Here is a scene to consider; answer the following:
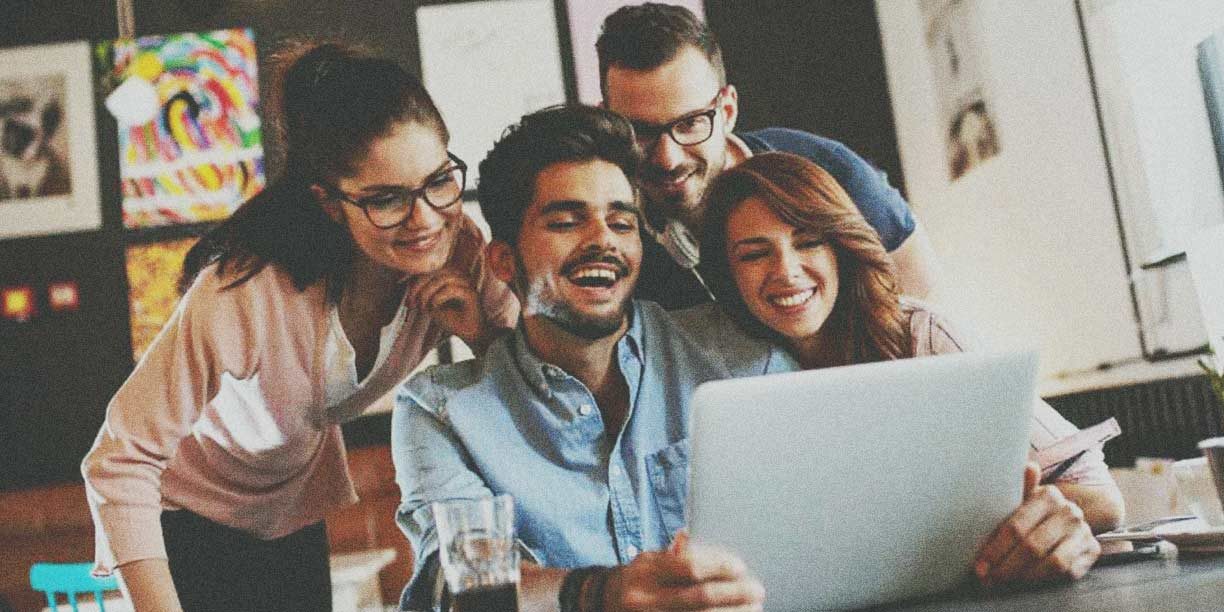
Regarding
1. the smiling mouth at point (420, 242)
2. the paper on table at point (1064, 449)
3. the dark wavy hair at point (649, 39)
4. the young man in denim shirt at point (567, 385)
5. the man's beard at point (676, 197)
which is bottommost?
the paper on table at point (1064, 449)

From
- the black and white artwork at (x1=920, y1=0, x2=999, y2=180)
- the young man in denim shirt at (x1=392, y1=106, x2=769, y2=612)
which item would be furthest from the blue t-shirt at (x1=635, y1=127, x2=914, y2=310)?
the black and white artwork at (x1=920, y1=0, x2=999, y2=180)

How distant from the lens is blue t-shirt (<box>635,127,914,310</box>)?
2164 millimetres

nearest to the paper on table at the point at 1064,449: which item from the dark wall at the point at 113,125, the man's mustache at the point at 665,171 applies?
the man's mustache at the point at 665,171

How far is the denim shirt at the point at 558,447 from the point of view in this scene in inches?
58.7

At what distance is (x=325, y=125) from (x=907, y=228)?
1.20 m

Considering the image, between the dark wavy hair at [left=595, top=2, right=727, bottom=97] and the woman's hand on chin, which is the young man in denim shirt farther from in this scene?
the dark wavy hair at [left=595, top=2, right=727, bottom=97]

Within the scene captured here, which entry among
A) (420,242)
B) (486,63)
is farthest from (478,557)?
(486,63)

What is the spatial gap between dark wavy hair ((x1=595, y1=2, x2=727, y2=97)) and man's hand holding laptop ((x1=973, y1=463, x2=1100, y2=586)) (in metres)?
1.19

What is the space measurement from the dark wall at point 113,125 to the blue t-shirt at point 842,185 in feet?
7.14

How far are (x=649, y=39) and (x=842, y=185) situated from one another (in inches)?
19.5

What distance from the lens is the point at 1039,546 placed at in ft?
3.67

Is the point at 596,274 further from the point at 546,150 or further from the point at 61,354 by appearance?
the point at 61,354

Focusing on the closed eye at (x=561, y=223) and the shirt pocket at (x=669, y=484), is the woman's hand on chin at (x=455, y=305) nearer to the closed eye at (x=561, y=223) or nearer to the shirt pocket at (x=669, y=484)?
the closed eye at (x=561, y=223)

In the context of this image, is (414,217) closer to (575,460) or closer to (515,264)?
(515,264)
